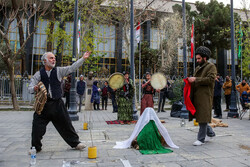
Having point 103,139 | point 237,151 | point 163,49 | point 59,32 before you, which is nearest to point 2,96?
point 59,32

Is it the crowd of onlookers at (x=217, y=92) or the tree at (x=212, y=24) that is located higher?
the tree at (x=212, y=24)

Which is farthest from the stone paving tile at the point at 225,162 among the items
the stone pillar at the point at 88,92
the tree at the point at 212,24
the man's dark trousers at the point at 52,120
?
the tree at the point at 212,24

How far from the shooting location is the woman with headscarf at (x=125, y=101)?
8.52m

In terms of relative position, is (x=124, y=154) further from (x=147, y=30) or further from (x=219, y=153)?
(x=147, y=30)

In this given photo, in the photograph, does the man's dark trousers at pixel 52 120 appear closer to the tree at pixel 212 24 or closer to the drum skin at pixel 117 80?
the drum skin at pixel 117 80

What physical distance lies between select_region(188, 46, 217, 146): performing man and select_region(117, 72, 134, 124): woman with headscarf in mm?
3662

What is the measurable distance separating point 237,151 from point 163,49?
26197 mm

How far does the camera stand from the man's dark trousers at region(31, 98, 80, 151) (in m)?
4.27

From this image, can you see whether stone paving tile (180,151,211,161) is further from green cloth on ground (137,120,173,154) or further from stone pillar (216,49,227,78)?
stone pillar (216,49,227,78)

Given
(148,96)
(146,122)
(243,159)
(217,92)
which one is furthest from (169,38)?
(243,159)

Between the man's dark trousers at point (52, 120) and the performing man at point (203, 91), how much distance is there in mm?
2691

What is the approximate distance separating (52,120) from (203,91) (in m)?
3.28

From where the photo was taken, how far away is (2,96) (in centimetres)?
1786

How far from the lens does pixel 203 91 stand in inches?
199
